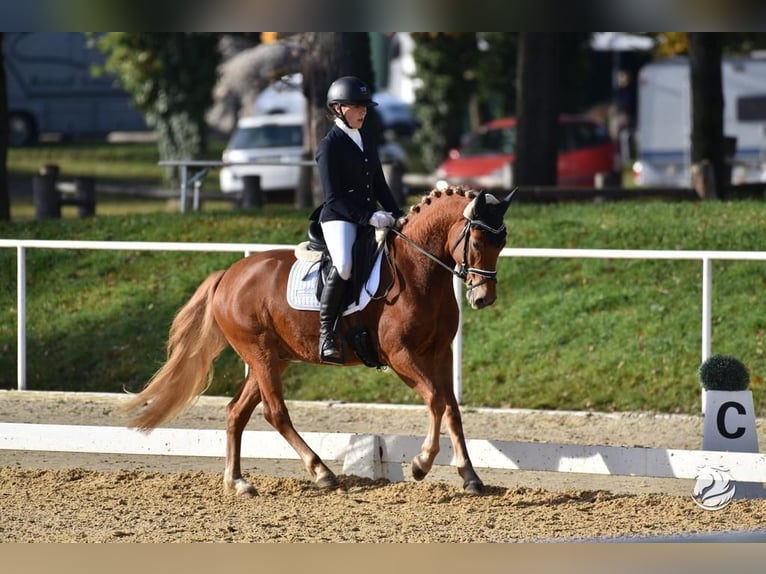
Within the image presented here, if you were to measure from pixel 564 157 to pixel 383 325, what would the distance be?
21.2 meters

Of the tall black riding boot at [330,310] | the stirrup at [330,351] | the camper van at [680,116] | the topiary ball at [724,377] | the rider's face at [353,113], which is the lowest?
the topiary ball at [724,377]

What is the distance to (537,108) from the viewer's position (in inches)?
771

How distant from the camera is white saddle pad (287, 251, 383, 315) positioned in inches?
337

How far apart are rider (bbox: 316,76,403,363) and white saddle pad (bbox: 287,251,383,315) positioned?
0.11 m

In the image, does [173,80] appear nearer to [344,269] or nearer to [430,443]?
[344,269]

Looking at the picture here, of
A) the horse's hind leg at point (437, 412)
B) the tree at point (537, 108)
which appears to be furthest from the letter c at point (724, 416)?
the tree at point (537, 108)

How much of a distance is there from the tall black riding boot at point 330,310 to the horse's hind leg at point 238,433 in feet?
2.07

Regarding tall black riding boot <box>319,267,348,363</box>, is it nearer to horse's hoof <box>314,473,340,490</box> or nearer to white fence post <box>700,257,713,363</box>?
horse's hoof <box>314,473,340,490</box>

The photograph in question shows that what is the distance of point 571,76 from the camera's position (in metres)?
34.8

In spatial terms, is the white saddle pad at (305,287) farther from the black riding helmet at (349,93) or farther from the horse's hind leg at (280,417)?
the black riding helmet at (349,93)

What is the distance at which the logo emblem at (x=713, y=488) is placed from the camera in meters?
8.16

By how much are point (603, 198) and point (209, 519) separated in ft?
38.1

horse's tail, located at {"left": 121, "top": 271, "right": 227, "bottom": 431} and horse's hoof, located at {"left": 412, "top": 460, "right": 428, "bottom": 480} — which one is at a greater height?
horse's tail, located at {"left": 121, "top": 271, "right": 227, "bottom": 431}

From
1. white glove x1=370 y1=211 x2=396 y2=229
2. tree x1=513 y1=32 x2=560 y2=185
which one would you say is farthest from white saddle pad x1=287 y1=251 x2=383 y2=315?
tree x1=513 y1=32 x2=560 y2=185
